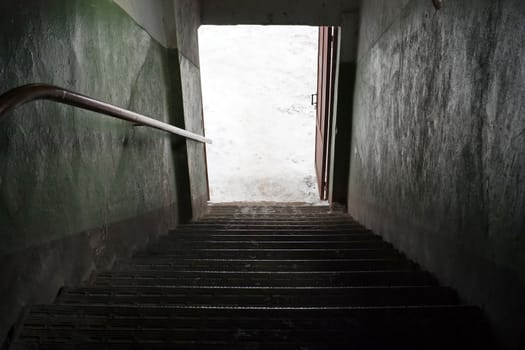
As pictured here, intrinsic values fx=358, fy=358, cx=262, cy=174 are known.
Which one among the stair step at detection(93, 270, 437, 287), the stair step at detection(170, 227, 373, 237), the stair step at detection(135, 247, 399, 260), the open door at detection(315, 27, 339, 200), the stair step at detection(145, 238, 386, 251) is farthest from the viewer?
the open door at detection(315, 27, 339, 200)

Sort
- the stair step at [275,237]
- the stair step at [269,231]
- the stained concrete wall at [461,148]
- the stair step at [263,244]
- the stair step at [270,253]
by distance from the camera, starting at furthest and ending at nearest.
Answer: the stair step at [269,231] → the stair step at [275,237] → the stair step at [263,244] → the stair step at [270,253] → the stained concrete wall at [461,148]

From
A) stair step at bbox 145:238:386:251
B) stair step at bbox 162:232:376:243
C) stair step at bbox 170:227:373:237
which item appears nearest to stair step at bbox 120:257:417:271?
stair step at bbox 145:238:386:251

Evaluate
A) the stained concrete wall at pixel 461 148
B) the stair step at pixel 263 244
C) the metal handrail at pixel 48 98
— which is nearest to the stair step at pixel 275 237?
the stair step at pixel 263 244

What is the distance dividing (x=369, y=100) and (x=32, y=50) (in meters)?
3.36

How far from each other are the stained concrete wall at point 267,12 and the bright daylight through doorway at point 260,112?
15.6 ft

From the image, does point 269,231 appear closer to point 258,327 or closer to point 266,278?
point 266,278

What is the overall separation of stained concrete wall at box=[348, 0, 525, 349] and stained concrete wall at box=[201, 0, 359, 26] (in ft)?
7.31

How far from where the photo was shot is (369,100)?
13.3 ft

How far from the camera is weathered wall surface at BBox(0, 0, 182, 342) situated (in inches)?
54.4

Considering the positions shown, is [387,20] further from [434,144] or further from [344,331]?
[344,331]

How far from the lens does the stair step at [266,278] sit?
6.08 ft

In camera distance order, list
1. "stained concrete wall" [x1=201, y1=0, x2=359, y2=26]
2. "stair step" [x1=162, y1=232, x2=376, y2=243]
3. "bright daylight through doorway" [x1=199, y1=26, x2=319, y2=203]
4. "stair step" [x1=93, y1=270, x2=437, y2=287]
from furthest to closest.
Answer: "bright daylight through doorway" [x1=199, y1=26, x2=319, y2=203] < "stained concrete wall" [x1=201, y1=0, x2=359, y2=26] < "stair step" [x1=162, y1=232, x2=376, y2=243] < "stair step" [x1=93, y1=270, x2=437, y2=287]

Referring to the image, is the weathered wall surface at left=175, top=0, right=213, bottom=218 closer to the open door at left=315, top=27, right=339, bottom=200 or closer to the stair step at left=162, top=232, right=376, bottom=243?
the stair step at left=162, top=232, right=376, bottom=243

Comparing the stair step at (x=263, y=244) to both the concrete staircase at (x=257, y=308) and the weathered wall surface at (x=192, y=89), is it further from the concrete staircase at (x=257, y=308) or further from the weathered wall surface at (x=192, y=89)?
the weathered wall surface at (x=192, y=89)
